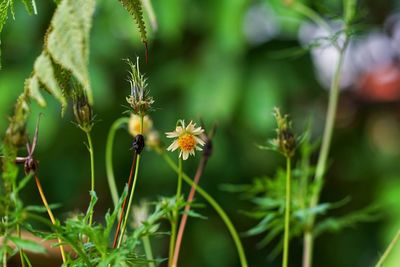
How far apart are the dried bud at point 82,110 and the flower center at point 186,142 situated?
36 mm

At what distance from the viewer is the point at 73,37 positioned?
8.4 inches

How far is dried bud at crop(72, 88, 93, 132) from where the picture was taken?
274 millimetres

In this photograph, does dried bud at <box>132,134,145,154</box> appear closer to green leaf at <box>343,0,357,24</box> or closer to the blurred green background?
green leaf at <box>343,0,357,24</box>

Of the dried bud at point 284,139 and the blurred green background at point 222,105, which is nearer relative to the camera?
the dried bud at point 284,139

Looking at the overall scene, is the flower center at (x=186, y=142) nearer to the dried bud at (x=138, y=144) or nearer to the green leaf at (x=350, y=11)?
the dried bud at (x=138, y=144)

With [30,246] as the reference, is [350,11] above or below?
above

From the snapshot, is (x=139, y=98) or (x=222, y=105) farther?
(x=222, y=105)

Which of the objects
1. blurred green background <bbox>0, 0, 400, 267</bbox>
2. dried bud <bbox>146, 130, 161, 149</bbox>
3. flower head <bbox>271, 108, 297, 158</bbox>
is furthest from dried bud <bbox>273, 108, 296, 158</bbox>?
blurred green background <bbox>0, 0, 400, 267</bbox>

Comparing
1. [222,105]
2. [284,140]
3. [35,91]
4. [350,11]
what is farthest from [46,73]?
[222,105]

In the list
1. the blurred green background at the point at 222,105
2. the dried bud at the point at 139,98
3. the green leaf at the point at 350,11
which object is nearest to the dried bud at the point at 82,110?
the dried bud at the point at 139,98

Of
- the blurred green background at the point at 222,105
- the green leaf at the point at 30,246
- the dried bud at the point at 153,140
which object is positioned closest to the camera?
the green leaf at the point at 30,246

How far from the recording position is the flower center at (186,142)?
10.8 inches

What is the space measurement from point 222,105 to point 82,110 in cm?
133

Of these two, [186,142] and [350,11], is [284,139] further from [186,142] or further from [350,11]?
[350,11]
